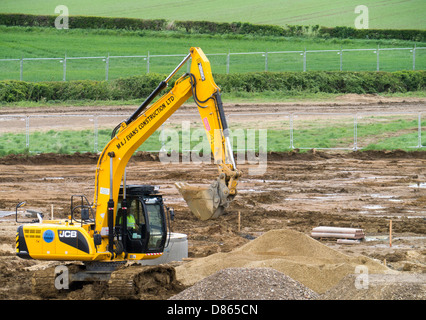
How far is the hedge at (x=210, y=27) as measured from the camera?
65.1 metres

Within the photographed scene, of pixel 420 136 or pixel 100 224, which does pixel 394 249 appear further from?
pixel 420 136

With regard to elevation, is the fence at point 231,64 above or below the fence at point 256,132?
above

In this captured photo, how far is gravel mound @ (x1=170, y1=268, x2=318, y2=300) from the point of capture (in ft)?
43.2

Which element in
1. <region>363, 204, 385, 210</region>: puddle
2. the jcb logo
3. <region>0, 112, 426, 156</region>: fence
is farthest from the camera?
<region>0, 112, 426, 156</region>: fence

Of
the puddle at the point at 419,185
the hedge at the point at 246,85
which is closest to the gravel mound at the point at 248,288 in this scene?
the puddle at the point at 419,185

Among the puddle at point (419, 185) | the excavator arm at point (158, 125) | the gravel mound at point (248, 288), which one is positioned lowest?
the puddle at point (419, 185)

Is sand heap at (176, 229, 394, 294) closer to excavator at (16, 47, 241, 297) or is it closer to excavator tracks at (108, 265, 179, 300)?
excavator tracks at (108, 265, 179, 300)

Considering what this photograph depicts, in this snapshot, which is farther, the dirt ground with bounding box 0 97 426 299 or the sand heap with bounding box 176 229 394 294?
the dirt ground with bounding box 0 97 426 299

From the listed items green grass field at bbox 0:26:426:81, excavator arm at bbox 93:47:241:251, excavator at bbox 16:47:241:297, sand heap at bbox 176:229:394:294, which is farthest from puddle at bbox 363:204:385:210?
green grass field at bbox 0:26:426:81

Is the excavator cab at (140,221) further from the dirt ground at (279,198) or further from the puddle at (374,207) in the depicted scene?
the puddle at (374,207)

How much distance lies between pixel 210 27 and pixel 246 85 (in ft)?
69.7

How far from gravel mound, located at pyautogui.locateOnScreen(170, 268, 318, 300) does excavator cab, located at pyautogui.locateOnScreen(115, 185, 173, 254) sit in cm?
215

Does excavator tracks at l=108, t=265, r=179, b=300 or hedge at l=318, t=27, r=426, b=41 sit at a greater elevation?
hedge at l=318, t=27, r=426, b=41

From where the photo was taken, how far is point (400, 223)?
2320 cm
